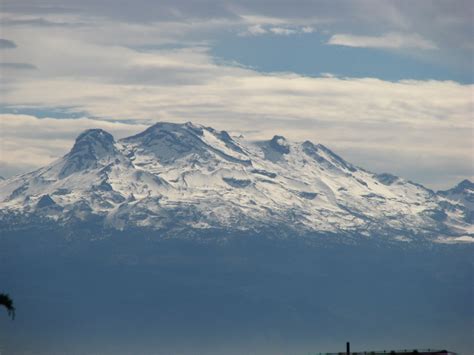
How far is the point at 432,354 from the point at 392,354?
4.63 meters

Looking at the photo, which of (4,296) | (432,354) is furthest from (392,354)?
(4,296)

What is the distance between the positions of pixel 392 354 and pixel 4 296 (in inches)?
3725

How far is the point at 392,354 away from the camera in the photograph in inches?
6407

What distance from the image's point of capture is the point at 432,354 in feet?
534

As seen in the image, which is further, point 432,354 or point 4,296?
point 432,354

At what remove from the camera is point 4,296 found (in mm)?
74250

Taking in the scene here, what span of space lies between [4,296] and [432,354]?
96195mm

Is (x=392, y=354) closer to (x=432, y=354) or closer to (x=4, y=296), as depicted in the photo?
(x=432, y=354)

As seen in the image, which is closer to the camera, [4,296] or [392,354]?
[4,296]
